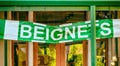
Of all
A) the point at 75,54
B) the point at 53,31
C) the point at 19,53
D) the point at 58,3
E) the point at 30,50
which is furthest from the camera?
the point at 75,54

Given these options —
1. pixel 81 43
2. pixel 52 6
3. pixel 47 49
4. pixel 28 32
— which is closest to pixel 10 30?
pixel 28 32

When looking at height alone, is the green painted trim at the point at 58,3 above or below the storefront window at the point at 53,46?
above

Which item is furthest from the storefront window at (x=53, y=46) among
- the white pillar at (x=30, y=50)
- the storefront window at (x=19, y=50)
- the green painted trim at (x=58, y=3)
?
the green painted trim at (x=58, y=3)

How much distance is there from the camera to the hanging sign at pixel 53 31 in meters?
8.91

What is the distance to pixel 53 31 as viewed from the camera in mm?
9094

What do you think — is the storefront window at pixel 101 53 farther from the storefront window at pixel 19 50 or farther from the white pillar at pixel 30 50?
the storefront window at pixel 19 50

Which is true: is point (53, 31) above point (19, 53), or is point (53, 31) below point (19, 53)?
above

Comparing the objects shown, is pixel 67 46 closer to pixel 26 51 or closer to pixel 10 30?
pixel 26 51

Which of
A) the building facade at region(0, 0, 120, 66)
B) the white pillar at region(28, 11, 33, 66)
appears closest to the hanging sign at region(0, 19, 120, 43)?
the building facade at region(0, 0, 120, 66)

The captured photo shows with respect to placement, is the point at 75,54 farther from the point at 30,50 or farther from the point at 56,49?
the point at 30,50

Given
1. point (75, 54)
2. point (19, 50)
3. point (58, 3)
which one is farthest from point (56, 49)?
point (58, 3)

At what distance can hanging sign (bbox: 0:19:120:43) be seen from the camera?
8906mm

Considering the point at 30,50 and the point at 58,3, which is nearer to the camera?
the point at 58,3

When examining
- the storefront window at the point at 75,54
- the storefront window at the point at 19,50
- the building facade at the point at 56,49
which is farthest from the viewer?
the storefront window at the point at 75,54
